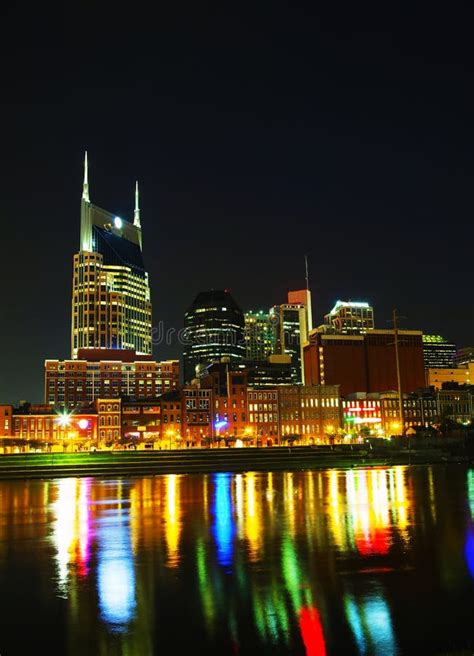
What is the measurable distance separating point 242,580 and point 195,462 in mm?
57042

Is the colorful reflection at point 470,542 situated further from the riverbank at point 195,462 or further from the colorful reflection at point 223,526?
the riverbank at point 195,462

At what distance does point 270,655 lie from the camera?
1027 centimetres

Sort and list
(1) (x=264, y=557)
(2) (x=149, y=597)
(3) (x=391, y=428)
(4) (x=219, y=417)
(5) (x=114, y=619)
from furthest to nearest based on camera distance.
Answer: (3) (x=391, y=428)
(4) (x=219, y=417)
(1) (x=264, y=557)
(2) (x=149, y=597)
(5) (x=114, y=619)

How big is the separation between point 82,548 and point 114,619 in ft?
26.7

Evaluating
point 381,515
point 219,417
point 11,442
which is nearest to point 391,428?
point 219,417

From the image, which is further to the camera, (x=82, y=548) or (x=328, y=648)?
(x=82, y=548)

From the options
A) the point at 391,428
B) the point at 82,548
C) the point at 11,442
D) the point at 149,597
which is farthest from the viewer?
the point at 391,428

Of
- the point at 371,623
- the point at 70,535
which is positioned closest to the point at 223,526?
the point at 70,535

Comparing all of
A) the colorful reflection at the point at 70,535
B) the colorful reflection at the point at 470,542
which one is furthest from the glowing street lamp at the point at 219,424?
the colorful reflection at the point at 470,542

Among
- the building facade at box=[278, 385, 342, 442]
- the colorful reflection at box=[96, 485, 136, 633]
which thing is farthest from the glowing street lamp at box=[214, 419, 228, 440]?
the colorful reflection at box=[96, 485, 136, 633]

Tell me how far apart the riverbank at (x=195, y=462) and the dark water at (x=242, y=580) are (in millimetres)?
35566

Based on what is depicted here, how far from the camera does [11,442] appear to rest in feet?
391

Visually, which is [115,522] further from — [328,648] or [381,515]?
[328,648]

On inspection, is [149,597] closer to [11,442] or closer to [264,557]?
[264,557]
